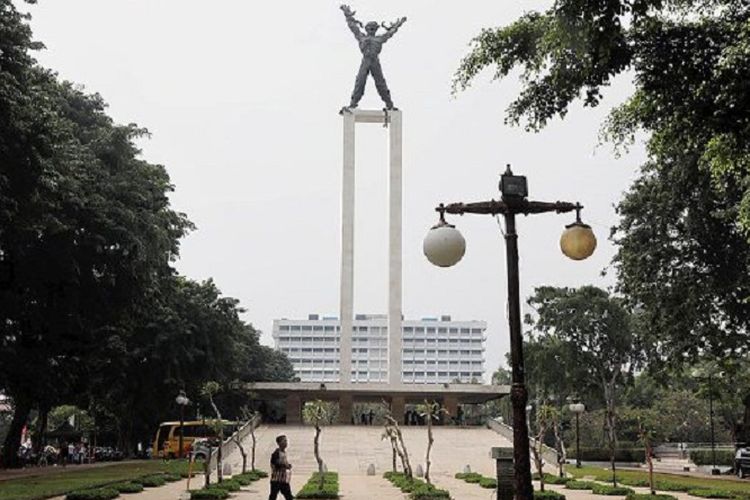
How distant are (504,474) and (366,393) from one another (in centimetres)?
4365

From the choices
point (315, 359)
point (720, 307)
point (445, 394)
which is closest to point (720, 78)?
point (720, 307)

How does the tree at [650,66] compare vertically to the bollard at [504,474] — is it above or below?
above

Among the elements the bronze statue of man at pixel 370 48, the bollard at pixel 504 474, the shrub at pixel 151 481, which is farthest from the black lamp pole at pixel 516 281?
the bronze statue of man at pixel 370 48

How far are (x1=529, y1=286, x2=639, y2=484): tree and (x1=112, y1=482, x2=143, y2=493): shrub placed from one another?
32134mm

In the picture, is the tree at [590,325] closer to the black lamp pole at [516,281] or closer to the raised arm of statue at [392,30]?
the raised arm of statue at [392,30]

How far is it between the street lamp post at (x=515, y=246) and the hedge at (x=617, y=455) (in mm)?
41477

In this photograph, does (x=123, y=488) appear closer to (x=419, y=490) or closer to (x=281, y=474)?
(x=419, y=490)

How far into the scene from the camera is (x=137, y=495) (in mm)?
17781

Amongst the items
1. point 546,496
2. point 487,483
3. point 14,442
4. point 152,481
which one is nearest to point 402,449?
point 487,483

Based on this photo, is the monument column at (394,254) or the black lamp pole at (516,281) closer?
the black lamp pole at (516,281)

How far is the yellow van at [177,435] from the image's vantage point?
42531 mm

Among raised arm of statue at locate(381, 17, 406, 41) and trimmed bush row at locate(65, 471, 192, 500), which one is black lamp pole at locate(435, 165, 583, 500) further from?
raised arm of statue at locate(381, 17, 406, 41)

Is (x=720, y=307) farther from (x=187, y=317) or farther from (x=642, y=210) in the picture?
(x=187, y=317)

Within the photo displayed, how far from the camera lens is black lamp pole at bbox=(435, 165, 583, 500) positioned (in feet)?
22.6
